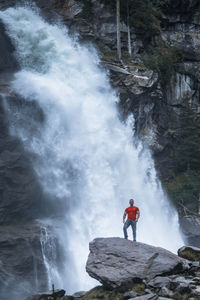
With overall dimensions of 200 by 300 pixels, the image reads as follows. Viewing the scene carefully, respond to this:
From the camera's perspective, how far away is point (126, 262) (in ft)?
35.4

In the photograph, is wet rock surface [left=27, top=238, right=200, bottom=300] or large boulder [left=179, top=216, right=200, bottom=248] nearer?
wet rock surface [left=27, top=238, right=200, bottom=300]

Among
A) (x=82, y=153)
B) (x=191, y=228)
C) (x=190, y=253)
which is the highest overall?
(x=82, y=153)

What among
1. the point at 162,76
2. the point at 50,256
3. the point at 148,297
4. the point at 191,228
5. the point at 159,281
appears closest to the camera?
the point at 148,297

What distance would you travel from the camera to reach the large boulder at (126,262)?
33.6 feet

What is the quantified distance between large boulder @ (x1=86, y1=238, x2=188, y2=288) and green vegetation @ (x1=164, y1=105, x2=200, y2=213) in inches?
574

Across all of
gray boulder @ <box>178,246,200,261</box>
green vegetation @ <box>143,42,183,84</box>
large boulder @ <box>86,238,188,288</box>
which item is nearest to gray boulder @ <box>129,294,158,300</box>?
large boulder @ <box>86,238,188,288</box>

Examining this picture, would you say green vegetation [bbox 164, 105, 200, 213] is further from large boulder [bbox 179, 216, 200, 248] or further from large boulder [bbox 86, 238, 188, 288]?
large boulder [bbox 86, 238, 188, 288]

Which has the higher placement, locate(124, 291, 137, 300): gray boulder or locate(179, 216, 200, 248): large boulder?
locate(124, 291, 137, 300): gray boulder

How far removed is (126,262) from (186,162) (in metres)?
17.9

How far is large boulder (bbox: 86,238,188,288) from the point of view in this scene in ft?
33.6

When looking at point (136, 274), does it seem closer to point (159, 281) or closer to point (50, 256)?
point (159, 281)

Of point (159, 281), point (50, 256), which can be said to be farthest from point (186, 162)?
point (159, 281)

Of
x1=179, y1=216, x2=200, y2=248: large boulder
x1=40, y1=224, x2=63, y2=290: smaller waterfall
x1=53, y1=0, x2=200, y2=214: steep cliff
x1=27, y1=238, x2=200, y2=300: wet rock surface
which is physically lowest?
x1=179, y1=216, x2=200, y2=248: large boulder

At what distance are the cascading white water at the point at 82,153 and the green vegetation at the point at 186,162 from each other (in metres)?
1.69
